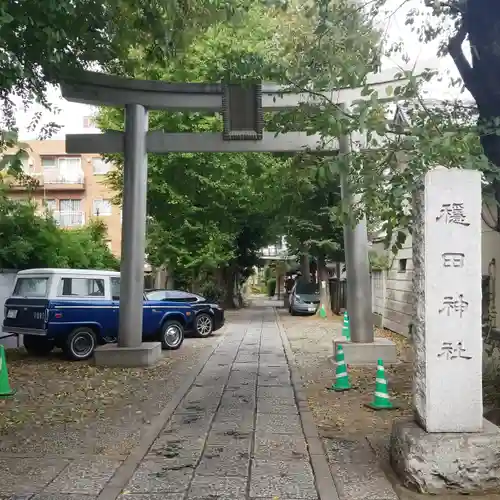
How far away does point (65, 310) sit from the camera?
41.9 ft

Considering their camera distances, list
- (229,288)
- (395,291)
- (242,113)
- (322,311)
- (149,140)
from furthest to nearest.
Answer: (229,288), (322,311), (395,291), (149,140), (242,113)

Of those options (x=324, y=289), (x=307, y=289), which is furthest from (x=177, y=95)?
(x=307, y=289)

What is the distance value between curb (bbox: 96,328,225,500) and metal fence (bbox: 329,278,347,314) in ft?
64.1

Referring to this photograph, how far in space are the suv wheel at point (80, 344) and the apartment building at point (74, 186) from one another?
90.0 feet

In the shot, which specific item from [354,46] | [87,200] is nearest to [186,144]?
[354,46]

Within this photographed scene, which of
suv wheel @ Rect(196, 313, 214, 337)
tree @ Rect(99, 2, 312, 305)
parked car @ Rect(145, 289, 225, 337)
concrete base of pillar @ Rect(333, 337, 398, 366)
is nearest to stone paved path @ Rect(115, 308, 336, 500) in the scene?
concrete base of pillar @ Rect(333, 337, 398, 366)

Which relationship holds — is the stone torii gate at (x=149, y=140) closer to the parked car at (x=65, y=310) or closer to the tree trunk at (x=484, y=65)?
the parked car at (x=65, y=310)

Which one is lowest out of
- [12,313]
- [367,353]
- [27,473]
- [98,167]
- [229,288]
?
[27,473]

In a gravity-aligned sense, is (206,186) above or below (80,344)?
above

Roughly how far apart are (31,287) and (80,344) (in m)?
1.66

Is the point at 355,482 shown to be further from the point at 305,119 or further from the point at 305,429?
the point at 305,119

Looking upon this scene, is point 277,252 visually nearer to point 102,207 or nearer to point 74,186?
point 102,207

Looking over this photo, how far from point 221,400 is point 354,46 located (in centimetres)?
523

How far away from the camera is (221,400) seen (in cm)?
916
